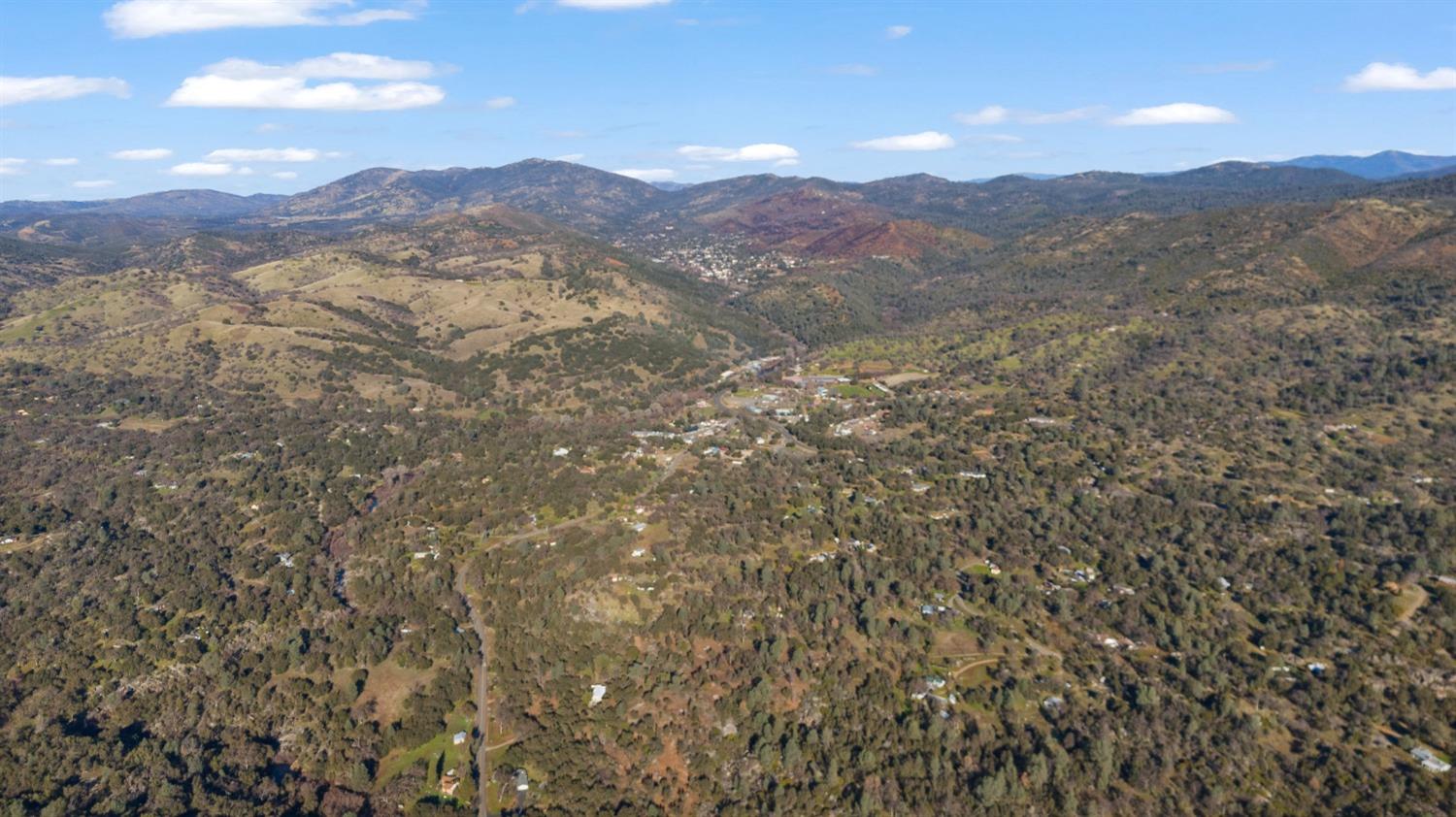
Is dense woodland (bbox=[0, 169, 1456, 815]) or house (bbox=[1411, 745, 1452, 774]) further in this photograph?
dense woodland (bbox=[0, 169, 1456, 815])

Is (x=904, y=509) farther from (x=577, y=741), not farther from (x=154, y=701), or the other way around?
(x=154, y=701)

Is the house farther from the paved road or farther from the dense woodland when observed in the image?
the paved road

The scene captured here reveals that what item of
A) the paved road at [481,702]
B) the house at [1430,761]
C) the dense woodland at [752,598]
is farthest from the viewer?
the dense woodland at [752,598]

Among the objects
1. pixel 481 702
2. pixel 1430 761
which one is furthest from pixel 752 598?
pixel 1430 761

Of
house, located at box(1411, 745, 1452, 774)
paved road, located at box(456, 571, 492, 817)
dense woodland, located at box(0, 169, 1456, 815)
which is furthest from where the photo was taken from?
dense woodland, located at box(0, 169, 1456, 815)

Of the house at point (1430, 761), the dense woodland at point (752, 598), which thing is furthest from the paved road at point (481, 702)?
the house at point (1430, 761)

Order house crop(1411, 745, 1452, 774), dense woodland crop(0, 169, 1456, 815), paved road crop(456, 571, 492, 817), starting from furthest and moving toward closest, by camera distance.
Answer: dense woodland crop(0, 169, 1456, 815) → paved road crop(456, 571, 492, 817) → house crop(1411, 745, 1452, 774)

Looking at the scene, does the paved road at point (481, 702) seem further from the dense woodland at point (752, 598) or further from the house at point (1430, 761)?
the house at point (1430, 761)

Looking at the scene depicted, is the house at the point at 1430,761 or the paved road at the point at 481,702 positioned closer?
the house at the point at 1430,761

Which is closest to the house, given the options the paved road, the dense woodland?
the dense woodland
